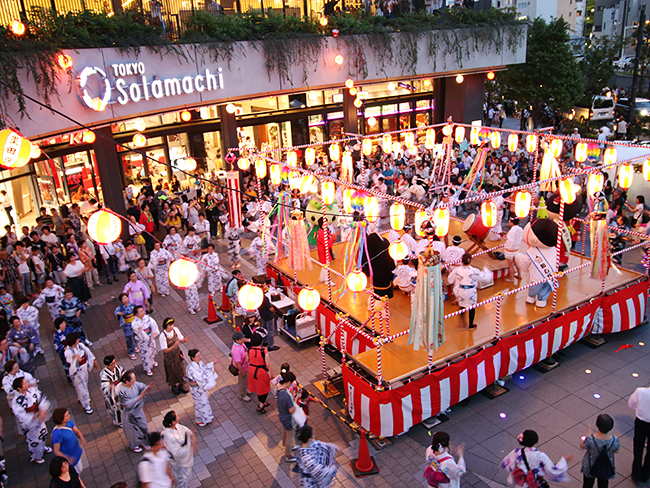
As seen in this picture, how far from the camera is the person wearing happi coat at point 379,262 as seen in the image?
34.3ft

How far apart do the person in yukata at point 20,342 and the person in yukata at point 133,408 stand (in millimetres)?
2726

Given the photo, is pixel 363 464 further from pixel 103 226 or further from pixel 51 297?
pixel 51 297

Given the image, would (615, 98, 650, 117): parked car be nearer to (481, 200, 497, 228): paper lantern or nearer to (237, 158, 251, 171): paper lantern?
(481, 200, 497, 228): paper lantern

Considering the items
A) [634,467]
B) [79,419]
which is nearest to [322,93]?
[79,419]

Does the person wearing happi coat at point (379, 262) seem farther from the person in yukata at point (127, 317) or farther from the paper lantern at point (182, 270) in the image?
the person in yukata at point (127, 317)

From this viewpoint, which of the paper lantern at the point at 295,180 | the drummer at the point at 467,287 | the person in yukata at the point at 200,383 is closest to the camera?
the person in yukata at the point at 200,383

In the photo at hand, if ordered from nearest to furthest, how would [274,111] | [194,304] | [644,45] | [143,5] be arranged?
1. [194,304]
2. [143,5]
3. [274,111]
4. [644,45]

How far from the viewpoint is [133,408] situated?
7.89 m

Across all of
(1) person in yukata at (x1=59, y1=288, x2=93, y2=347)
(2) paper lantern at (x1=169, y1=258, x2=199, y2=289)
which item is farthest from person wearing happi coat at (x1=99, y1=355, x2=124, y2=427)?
(1) person in yukata at (x1=59, y1=288, x2=93, y2=347)

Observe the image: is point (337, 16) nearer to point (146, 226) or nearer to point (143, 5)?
point (143, 5)

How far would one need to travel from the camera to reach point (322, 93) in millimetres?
24234

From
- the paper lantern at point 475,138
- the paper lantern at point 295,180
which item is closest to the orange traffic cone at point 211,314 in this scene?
the paper lantern at point 295,180

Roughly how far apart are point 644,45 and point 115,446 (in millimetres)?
29793

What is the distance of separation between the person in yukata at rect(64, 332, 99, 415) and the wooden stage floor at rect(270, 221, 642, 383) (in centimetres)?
471
